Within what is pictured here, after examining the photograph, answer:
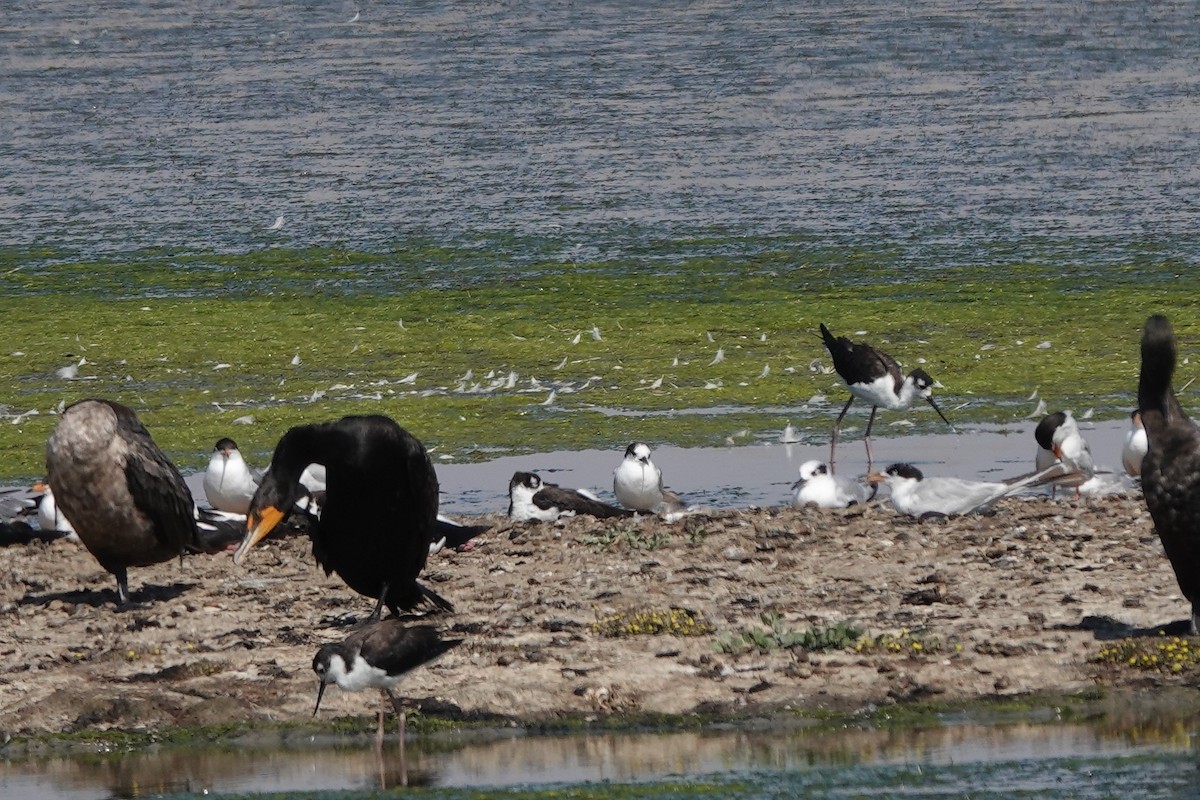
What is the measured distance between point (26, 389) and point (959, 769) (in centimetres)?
1264

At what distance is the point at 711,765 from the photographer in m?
8.59

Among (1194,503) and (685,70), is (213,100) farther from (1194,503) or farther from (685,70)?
(1194,503)

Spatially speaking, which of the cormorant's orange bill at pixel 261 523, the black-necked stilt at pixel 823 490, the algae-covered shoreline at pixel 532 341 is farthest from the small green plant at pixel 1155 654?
the algae-covered shoreline at pixel 532 341

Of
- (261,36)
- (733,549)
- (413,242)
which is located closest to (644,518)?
(733,549)

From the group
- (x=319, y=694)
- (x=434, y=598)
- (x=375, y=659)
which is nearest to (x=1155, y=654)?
(x=375, y=659)

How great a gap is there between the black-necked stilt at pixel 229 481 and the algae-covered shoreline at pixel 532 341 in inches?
65.8

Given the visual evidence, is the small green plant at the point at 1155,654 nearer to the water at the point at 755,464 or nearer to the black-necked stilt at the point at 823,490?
the black-necked stilt at the point at 823,490

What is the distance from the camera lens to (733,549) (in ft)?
41.3

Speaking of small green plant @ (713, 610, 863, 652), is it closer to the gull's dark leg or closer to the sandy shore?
the sandy shore

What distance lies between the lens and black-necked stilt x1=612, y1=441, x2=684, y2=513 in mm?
14273

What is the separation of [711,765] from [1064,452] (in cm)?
679

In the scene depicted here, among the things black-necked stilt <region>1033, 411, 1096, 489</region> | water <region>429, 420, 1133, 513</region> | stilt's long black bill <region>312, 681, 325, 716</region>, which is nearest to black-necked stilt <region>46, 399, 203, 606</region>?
stilt's long black bill <region>312, 681, 325, 716</region>

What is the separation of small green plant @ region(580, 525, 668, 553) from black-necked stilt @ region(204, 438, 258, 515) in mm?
2720

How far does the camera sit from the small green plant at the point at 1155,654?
9.58 metres
